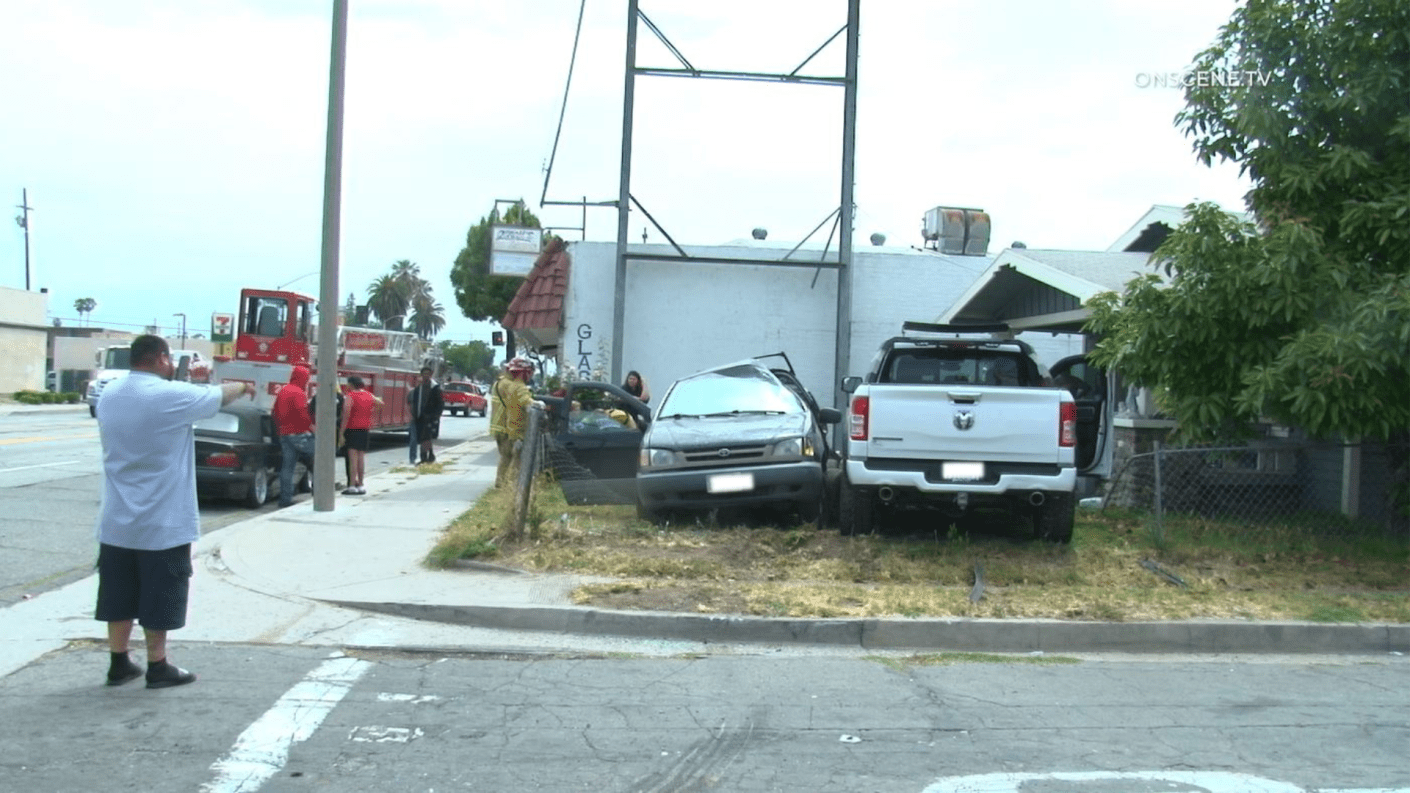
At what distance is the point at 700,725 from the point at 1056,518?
5.47 meters

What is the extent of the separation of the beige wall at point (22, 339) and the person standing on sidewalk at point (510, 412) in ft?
167

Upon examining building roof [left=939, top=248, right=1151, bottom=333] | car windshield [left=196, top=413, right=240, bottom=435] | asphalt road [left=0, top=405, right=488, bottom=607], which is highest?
building roof [left=939, top=248, right=1151, bottom=333]

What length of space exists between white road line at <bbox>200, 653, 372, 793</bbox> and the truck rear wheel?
5.95 m

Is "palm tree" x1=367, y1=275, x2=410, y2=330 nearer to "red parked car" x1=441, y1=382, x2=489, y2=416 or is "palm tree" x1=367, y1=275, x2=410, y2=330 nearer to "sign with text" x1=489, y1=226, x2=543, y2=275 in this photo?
"red parked car" x1=441, y1=382, x2=489, y2=416

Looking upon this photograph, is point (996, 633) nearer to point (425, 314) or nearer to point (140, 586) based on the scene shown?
point (140, 586)

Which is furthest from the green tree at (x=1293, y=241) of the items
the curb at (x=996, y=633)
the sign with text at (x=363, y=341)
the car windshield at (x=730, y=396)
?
the sign with text at (x=363, y=341)

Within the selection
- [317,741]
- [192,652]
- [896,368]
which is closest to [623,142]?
[896,368]

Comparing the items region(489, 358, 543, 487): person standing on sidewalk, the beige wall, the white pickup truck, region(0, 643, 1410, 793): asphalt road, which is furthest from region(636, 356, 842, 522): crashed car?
the beige wall

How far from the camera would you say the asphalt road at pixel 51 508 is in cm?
990

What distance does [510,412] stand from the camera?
1473 cm

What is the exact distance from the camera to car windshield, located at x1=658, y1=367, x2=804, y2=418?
12.2 meters

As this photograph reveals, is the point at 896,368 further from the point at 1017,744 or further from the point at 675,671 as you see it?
the point at 1017,744

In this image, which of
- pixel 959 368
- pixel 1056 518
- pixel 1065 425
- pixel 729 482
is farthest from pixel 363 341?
pixel 1065 425

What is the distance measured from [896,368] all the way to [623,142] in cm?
915
